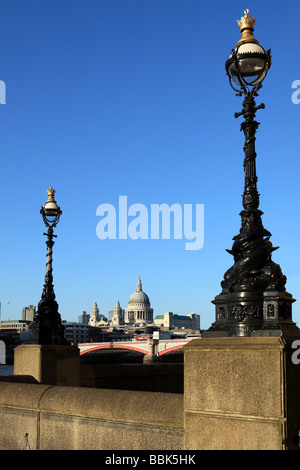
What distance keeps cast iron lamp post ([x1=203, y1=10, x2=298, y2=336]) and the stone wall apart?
3.36 feet

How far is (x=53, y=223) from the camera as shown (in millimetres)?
13055

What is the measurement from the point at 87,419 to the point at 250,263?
256cm

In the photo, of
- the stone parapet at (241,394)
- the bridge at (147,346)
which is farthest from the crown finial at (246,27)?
the bridge at (147,346)

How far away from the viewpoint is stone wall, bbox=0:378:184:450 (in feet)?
19.6

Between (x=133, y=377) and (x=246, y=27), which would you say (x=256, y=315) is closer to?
(x=246, y=27)

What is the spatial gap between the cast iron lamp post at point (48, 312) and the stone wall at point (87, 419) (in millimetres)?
4249

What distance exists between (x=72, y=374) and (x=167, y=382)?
212cm

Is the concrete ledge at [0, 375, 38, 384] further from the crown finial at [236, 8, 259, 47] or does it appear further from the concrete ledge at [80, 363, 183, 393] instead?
the crown finial at [236, 8, 259, 47]

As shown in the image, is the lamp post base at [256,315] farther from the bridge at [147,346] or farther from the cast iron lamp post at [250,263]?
the bridge at [147,346]

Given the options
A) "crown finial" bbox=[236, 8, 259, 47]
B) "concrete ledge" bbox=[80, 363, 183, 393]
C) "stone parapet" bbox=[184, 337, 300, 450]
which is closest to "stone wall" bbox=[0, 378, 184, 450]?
"stone parapet" bbox=[184, 337, 300, 450]
